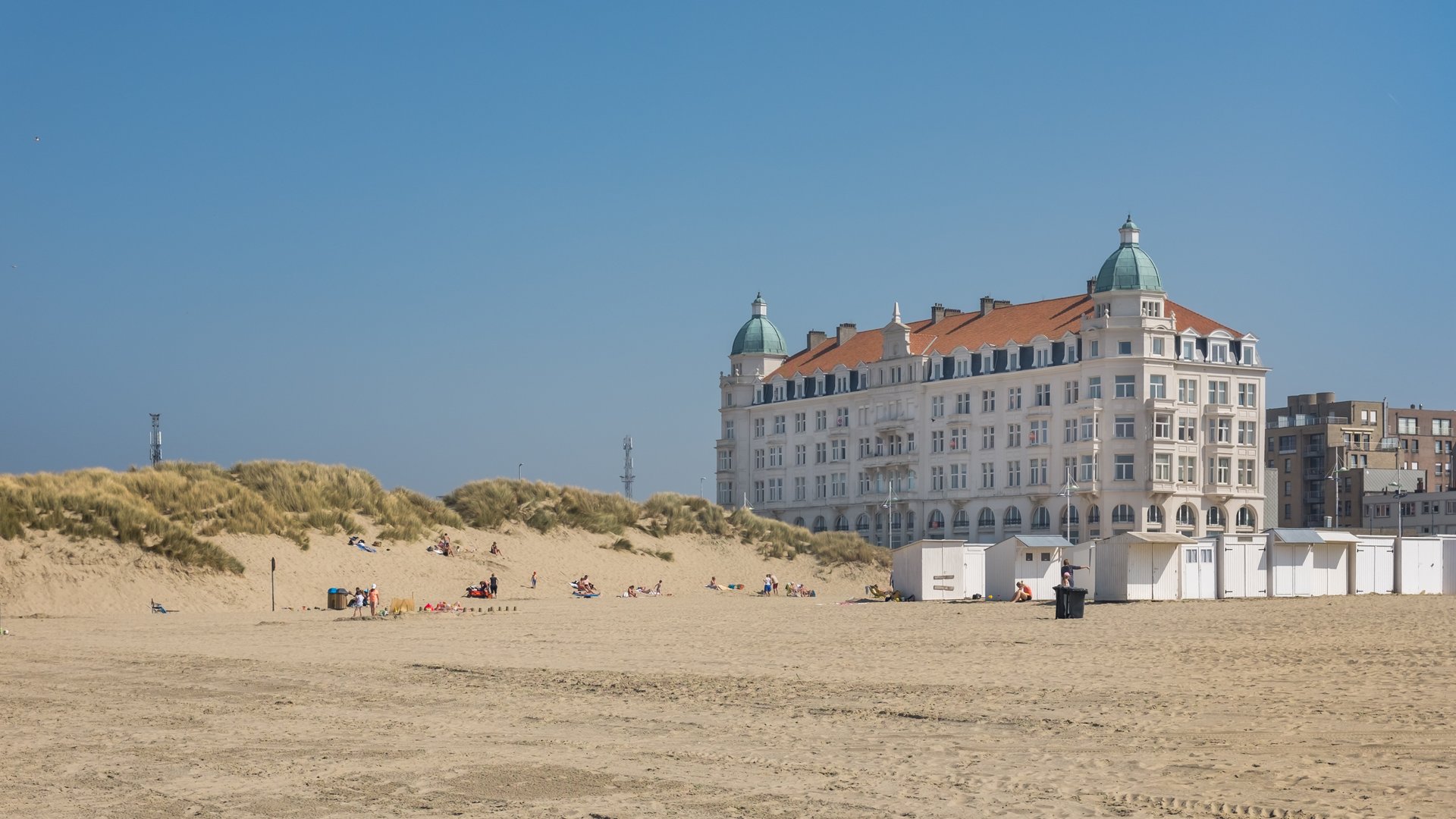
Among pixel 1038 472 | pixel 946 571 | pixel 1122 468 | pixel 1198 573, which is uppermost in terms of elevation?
pixel 1122 468

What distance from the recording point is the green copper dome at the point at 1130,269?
85.6m

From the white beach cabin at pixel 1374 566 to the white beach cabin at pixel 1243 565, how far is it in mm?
3774

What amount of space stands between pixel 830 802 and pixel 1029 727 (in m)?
4.70

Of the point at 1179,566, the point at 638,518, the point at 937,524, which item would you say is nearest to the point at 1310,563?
the point at 1179,566

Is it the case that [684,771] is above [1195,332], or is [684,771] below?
below

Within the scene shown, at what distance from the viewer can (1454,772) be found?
13.6m

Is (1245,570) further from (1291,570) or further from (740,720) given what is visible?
(740,720)

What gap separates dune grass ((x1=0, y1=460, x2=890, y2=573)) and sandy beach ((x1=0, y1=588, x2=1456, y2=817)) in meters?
15.7

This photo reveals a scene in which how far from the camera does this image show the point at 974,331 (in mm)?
97875

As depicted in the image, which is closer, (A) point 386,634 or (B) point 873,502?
(A) point 386,634

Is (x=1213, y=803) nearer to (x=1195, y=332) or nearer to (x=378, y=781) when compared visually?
(x=378, y=781)

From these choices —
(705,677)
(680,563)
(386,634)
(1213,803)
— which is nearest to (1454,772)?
(1213,803)

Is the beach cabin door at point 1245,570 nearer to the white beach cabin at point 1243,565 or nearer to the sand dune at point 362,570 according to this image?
the white beach cabin at point 1243,565

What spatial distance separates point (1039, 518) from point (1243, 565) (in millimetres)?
39035
